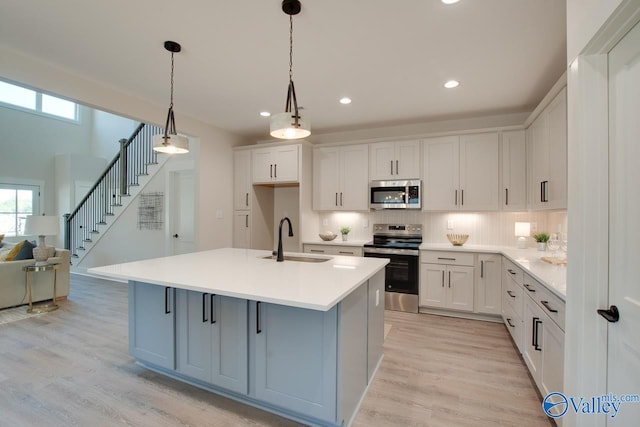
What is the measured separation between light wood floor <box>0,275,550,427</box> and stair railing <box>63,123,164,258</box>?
3364 millimetres

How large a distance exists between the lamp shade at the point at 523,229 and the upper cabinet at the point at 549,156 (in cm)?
36

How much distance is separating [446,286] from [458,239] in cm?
67

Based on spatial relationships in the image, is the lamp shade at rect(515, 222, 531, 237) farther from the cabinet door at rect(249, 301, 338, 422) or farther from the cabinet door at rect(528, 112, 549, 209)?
the cabinet door at rect(249, 301, 338, 422)

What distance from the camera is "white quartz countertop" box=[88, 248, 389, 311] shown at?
1.53m

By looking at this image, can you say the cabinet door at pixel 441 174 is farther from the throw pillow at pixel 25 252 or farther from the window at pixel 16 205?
the window at pixel 16 205

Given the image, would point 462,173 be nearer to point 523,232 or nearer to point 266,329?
point 523,232

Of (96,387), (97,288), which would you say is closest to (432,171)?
(96,387)

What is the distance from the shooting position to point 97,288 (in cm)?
518

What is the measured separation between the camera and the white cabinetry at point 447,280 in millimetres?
3684

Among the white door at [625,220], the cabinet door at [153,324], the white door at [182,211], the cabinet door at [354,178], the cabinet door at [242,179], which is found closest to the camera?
the white door at [625,220]

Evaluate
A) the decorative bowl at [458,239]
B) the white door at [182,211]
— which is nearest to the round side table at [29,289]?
the white door at [182,211]

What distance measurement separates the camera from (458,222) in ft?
13.9

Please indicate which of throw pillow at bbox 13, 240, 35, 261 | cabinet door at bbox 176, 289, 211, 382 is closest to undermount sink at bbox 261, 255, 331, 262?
cabinet door at bbox 176, 289, 211, 382

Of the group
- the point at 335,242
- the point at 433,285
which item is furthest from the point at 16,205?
the point at 433,285
